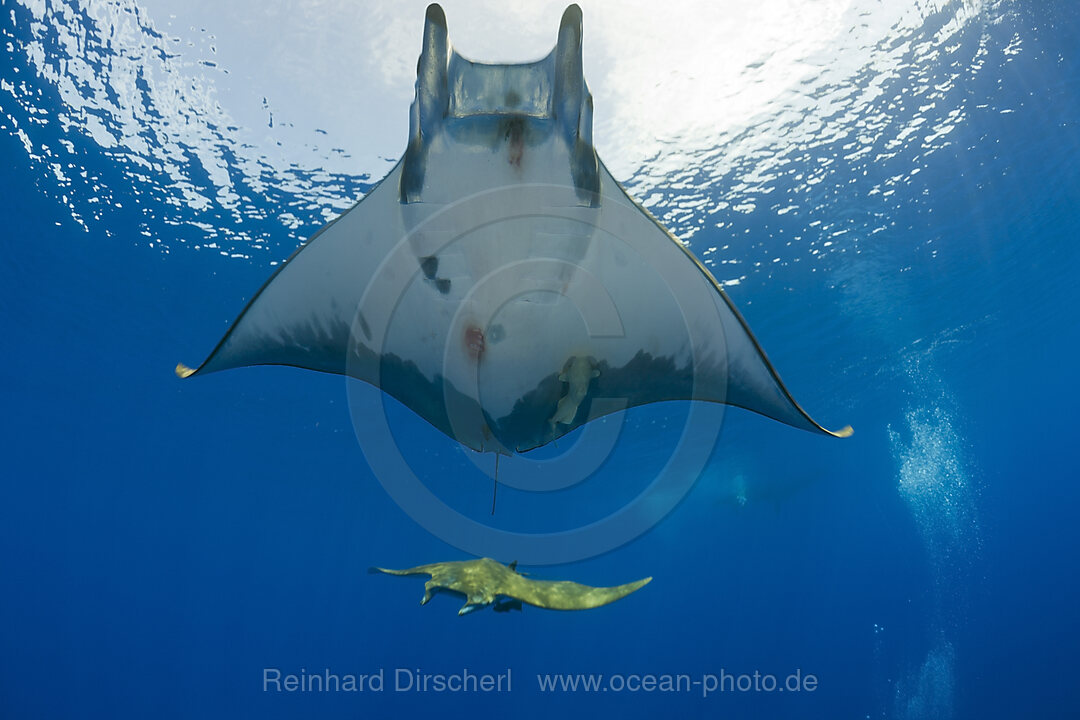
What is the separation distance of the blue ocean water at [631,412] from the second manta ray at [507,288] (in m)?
5.64

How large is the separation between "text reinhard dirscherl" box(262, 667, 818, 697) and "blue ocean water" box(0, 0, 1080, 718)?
1.08 m

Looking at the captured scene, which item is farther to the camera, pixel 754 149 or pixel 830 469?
pixel 830 469

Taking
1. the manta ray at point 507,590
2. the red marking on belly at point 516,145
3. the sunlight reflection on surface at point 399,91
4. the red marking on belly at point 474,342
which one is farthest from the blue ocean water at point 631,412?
the manta ray at point 507,590

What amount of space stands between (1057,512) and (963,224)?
5672 centimetres

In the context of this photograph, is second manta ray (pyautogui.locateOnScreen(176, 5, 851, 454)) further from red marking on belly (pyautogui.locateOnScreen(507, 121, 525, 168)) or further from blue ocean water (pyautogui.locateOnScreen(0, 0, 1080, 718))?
blue ocean water (pyautogui.locateOnScreen(0, 0, 1080, 718))

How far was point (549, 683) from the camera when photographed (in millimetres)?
54844

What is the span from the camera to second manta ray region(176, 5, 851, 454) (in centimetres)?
292

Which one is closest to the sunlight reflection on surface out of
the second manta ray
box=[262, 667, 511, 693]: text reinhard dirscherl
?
the second manta ray

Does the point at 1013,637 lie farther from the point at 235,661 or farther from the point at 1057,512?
the point at 235,661

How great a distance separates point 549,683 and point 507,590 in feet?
190

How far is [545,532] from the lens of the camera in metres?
41.2

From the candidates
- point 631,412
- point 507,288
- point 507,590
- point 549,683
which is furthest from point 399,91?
point 549,683

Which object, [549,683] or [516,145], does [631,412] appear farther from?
[549,683]

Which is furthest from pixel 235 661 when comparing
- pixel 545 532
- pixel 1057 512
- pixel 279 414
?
pixel 1057 512
